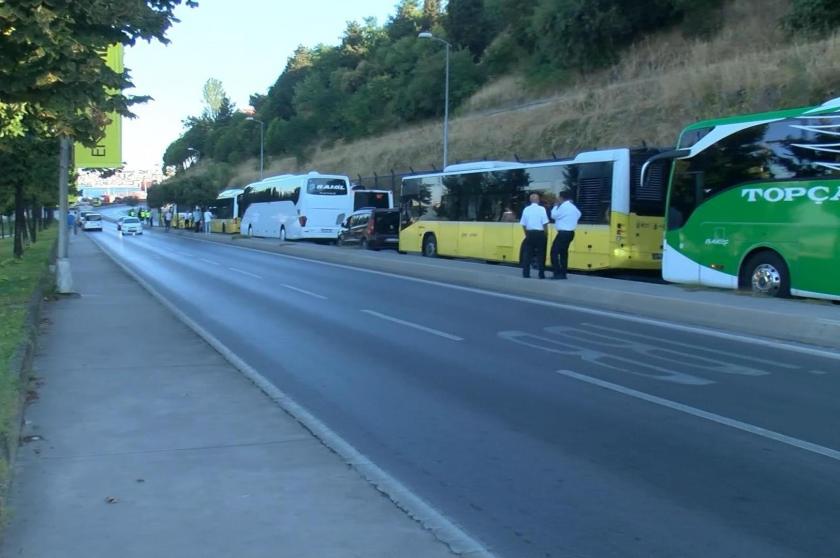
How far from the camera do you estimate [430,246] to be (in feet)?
97.2

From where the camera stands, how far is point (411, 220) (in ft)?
102

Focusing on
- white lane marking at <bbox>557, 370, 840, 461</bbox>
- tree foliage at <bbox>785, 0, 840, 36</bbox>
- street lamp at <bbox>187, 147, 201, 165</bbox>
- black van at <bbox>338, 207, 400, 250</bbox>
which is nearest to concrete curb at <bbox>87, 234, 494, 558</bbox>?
white lane marking at <bbox>557, 370, 840, 461</bbox>

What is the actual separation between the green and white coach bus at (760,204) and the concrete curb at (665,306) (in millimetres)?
615

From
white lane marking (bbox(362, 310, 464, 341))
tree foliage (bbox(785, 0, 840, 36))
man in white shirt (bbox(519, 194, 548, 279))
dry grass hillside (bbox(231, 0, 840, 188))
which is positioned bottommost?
white lane marking (bbox(362, 310, 464, 341))

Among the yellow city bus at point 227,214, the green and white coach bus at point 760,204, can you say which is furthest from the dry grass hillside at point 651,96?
the green and white coach bus at point 760,204

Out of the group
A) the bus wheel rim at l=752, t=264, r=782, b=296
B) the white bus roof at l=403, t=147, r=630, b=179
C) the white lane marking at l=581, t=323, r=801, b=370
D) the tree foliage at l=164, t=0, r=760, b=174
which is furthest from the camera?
the tree foliage at l=164, t=0, r=760, b=174

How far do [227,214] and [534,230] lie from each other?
156ft

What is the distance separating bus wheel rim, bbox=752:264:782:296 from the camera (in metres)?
15.2

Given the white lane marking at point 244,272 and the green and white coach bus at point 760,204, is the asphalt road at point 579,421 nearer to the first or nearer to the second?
the green and white coach bus at point 760,204

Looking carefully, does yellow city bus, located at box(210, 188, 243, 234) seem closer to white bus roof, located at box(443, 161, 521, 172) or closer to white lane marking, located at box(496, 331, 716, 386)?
white bus roof, located at box(443, 161, 521, 172)

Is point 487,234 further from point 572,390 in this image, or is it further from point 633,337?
point 572,390

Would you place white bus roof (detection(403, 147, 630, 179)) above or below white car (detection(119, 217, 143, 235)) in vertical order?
above

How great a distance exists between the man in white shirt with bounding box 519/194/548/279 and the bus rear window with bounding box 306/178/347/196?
83.0ft

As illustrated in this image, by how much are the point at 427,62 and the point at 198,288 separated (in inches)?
2096
